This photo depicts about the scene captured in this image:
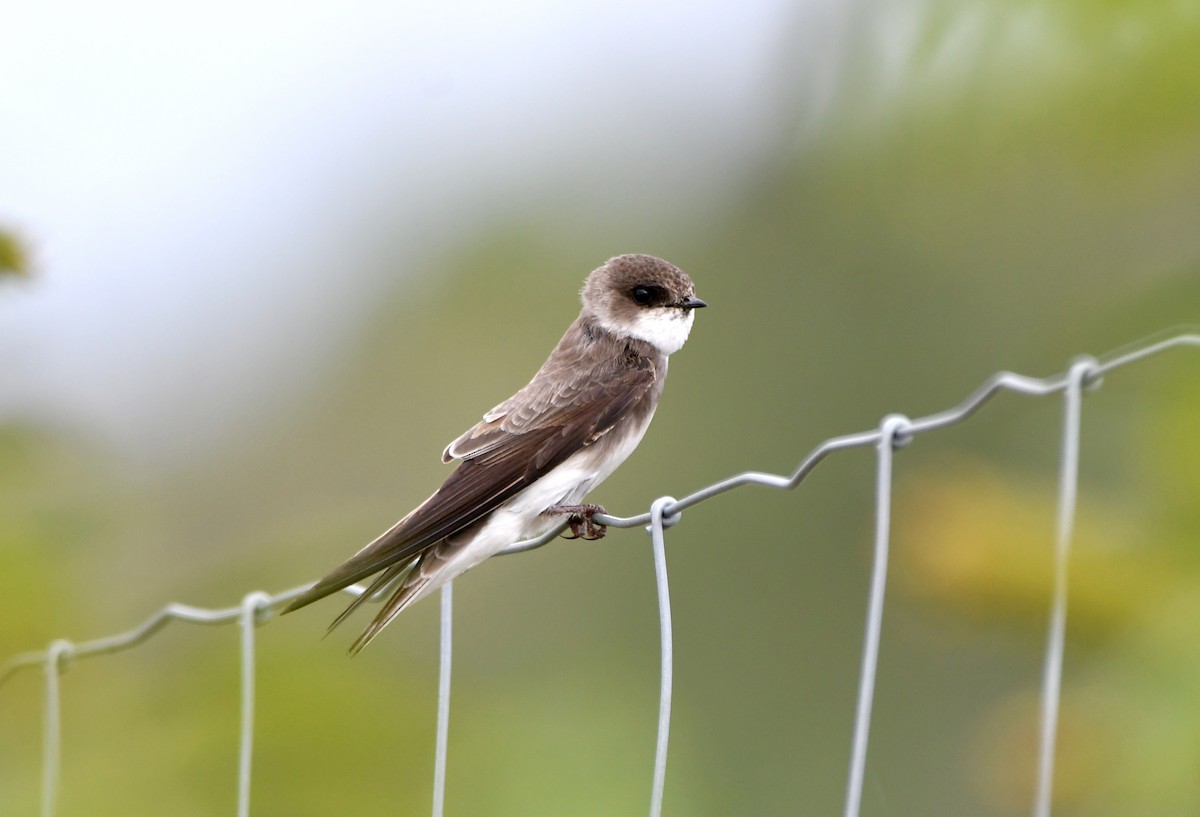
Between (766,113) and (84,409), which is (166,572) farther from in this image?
(766,113)

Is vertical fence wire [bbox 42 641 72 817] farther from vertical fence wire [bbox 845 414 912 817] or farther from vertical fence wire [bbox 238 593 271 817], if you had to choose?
vertical fence wire [bbox 845 414 912 817]

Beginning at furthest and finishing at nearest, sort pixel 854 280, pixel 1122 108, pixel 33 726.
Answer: pixel 854 280, pixel 33 726, pixel 1122 108

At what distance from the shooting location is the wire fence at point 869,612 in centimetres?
136

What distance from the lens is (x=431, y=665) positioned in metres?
2.82

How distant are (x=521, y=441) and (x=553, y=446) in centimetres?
6

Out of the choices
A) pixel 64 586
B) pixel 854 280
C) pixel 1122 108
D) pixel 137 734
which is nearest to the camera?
pixel 1122 108

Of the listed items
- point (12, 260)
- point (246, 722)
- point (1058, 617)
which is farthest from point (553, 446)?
point (1058, 617)

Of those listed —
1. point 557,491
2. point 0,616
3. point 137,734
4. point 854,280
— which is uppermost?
point 854,280

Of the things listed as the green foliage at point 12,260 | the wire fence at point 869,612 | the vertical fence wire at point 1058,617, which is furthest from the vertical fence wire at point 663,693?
the green foliage at point 12,260

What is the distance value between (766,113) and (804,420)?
3694 mm

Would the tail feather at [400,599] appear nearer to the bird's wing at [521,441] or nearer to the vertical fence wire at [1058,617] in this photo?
the bird's wing at [521,441]

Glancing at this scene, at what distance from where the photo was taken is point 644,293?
326 centimetres

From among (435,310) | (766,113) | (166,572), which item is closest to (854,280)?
(766,113)

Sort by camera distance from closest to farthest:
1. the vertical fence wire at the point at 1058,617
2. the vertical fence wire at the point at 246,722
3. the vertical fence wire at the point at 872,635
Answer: the vertical fence wire at the point at 1058,617
the vertical fence wire at the point at 872,635
the vertical fence wire at the point at 246,722
